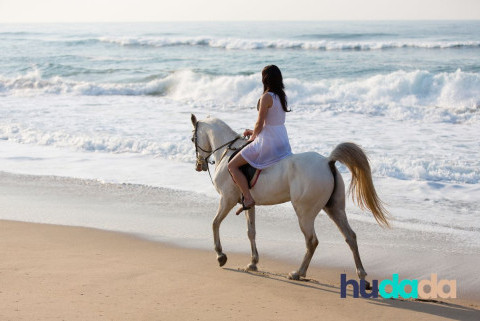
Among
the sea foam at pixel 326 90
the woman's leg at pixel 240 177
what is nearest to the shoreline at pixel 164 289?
the woman's leg at pixel 240 177

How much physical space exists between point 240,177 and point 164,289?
142 cm

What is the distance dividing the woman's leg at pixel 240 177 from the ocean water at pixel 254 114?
7.75ft

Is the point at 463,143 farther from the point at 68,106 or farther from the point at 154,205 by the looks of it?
the point at 68,106

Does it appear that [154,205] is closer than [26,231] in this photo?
No

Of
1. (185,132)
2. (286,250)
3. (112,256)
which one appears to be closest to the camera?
(112,256)

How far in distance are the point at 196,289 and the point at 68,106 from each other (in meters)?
17.2

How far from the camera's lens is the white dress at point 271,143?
21.4 ft

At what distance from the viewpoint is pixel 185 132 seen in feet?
51.7

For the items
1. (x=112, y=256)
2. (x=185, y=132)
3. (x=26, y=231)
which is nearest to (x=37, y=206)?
(x=26, y=231)

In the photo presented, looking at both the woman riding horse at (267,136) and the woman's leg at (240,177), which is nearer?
the woman riding horse at (267,136)

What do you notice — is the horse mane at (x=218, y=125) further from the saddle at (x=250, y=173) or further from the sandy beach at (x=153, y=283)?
the sandy beach at (x=153, y=283)

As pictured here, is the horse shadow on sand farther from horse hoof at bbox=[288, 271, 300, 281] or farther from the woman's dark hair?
the woman's dark hair

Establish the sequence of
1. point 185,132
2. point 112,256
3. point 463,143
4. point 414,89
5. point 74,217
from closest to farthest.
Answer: point 112,256
point 74,217
point 463,143
point 185,132
point 414,89

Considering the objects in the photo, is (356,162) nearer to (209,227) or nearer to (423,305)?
(423,305)
